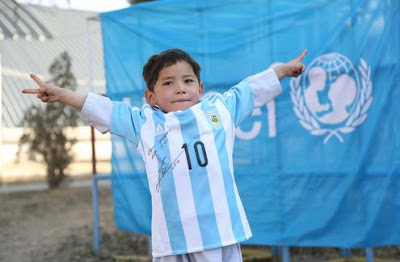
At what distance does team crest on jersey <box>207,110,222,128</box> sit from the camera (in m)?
2.36

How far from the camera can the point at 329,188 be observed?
3986 mm

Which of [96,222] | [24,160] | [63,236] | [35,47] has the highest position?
[35,47]

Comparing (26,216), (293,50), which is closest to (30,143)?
(26,216)

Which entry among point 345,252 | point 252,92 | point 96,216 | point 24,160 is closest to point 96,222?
point 96,216

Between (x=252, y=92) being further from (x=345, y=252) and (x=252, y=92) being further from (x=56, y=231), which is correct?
(x=56, y=231)

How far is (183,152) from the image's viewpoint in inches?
89.8

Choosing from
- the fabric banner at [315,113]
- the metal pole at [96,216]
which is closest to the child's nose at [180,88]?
Answer: the fabric banner at [315,113]

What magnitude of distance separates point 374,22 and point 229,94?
1714mm

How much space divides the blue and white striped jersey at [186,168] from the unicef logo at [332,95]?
1643mm

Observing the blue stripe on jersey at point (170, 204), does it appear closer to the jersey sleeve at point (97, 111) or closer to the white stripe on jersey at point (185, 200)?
the white stripe on jersey at point (185, 200)

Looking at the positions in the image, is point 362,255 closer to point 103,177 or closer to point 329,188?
point 329,188

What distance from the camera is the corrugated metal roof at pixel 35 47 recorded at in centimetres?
527

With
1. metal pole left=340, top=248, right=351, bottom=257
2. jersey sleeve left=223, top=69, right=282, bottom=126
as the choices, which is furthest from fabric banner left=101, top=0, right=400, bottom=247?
jersey sleeve left=223, top=69, right=282, bottom=126

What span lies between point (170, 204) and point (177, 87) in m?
0.47
